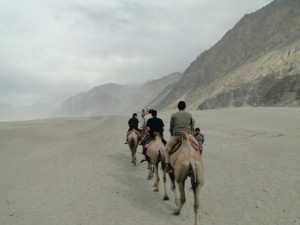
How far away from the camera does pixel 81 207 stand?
39.9 ft

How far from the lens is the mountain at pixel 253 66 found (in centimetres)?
7674

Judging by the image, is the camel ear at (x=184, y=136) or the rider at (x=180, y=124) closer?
the camel ear at (x=184, y=136)

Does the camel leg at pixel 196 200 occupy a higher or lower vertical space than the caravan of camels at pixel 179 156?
lower

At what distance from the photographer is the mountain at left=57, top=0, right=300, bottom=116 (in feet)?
252

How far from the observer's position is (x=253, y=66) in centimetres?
9581

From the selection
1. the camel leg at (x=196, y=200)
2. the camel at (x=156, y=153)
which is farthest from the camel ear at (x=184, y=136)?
the camel at (x=156, y=153)

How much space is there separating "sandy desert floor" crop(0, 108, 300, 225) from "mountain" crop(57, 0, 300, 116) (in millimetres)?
48326

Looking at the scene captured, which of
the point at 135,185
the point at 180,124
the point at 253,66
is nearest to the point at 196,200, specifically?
the point at 180,124

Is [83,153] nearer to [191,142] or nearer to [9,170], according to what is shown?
[9,170]

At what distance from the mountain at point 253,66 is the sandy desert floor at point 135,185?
159ft

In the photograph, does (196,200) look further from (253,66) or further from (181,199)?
(253,66)

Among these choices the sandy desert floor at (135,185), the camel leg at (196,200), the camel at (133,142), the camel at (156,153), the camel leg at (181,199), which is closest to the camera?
the camel leg at (196,200)

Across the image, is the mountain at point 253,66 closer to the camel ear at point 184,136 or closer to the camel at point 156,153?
the camel at point 156,153

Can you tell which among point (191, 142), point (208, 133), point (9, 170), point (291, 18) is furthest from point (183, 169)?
point (291, 18)
